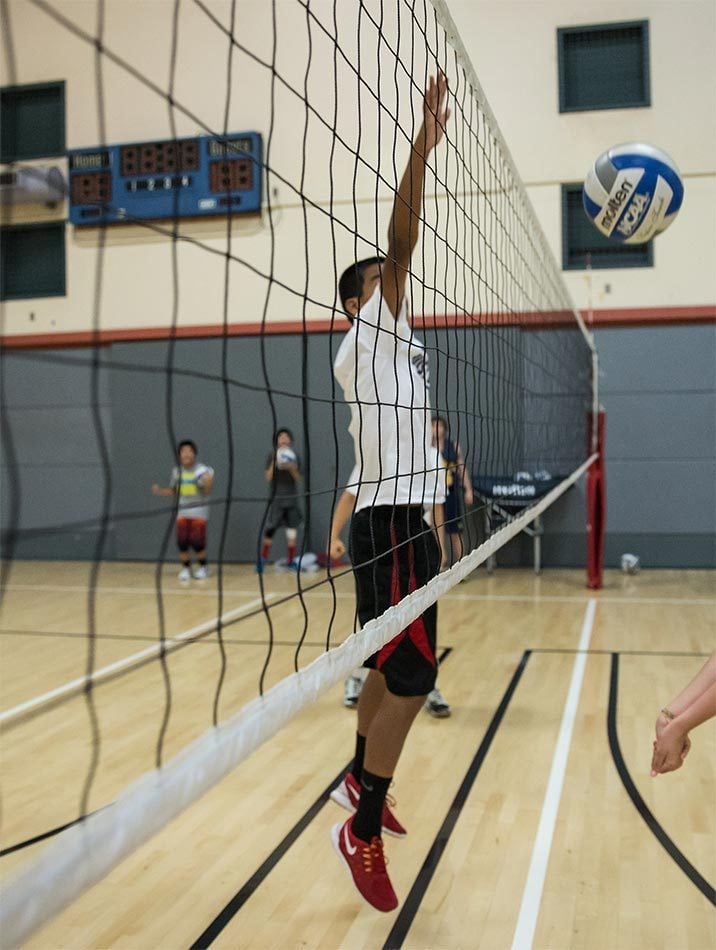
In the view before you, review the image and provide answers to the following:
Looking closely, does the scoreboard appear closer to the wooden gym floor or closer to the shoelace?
the wooden gym floor

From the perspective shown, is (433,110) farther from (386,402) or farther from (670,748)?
(670,748)

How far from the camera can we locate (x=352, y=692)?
15.4ft

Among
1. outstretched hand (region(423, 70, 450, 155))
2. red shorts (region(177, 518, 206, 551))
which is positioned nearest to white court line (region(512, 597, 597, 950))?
outstretched hand (region(423, 70, 450, 155))

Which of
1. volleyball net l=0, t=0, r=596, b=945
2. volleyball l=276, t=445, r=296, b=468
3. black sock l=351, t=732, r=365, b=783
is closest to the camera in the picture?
black sock l=351, t=732, r=365, b=783

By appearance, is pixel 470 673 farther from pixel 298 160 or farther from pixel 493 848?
pixel 298 160

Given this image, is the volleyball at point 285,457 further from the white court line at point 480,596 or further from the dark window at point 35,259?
the dark window at point 35,259

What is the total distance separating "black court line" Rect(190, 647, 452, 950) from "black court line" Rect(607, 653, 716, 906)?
1.03 m

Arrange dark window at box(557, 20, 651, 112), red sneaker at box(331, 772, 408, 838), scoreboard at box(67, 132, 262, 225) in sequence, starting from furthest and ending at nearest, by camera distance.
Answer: scoreboard at box(67, 132, 262, 225)
dark window at box(557, 20, 651, 112)
red sneaker at box(331, 772, 408, 838)

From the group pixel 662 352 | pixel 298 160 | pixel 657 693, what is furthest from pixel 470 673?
pixel 298 160

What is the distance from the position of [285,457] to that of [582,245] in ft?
11.9

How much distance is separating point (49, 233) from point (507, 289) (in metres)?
5.78

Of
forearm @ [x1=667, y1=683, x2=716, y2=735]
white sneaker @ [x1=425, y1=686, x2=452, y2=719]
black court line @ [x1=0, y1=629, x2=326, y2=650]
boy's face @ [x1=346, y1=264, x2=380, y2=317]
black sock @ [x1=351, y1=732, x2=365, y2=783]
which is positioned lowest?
black court line @ [x1=0, y1=629, x2=326, y2=650]

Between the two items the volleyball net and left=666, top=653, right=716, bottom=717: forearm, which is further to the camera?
the volleyball net

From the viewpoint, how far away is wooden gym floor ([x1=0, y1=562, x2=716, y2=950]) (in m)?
2.56
